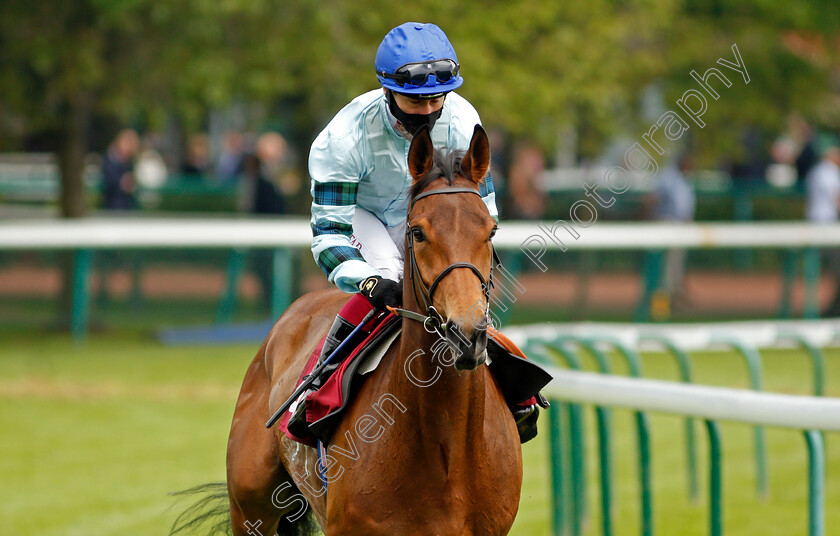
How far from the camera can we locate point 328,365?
13.3 ft

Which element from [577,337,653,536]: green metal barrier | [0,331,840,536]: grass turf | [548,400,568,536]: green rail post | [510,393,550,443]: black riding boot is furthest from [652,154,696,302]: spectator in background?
[510,393,550,443]: black riding boot

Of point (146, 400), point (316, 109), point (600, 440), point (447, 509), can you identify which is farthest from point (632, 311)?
point (447, 509)

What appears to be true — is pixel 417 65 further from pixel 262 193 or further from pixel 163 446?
pixel 262 193

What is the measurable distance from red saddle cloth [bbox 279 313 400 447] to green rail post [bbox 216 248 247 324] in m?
8.57

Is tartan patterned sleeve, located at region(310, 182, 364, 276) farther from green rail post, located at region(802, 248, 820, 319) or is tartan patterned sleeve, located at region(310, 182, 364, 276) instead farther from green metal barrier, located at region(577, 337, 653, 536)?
green rail post, located at region(802, 248, 820, 319)

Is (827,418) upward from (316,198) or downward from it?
downward

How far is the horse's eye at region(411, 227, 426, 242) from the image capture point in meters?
3.45

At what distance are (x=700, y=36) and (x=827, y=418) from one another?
16953 millimetres

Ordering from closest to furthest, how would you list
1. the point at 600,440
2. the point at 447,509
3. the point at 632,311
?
the point at 447,509
the point at 600,440
the point at 632,311

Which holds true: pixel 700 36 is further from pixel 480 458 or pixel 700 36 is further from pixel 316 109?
pixel 480 458

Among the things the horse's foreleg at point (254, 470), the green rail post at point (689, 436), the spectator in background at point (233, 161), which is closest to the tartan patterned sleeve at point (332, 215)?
the horse's foreleg at point (254, 470)

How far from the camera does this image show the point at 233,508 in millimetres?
4812

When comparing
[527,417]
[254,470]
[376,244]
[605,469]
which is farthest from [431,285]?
[605,469]

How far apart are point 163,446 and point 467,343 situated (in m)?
5.89
